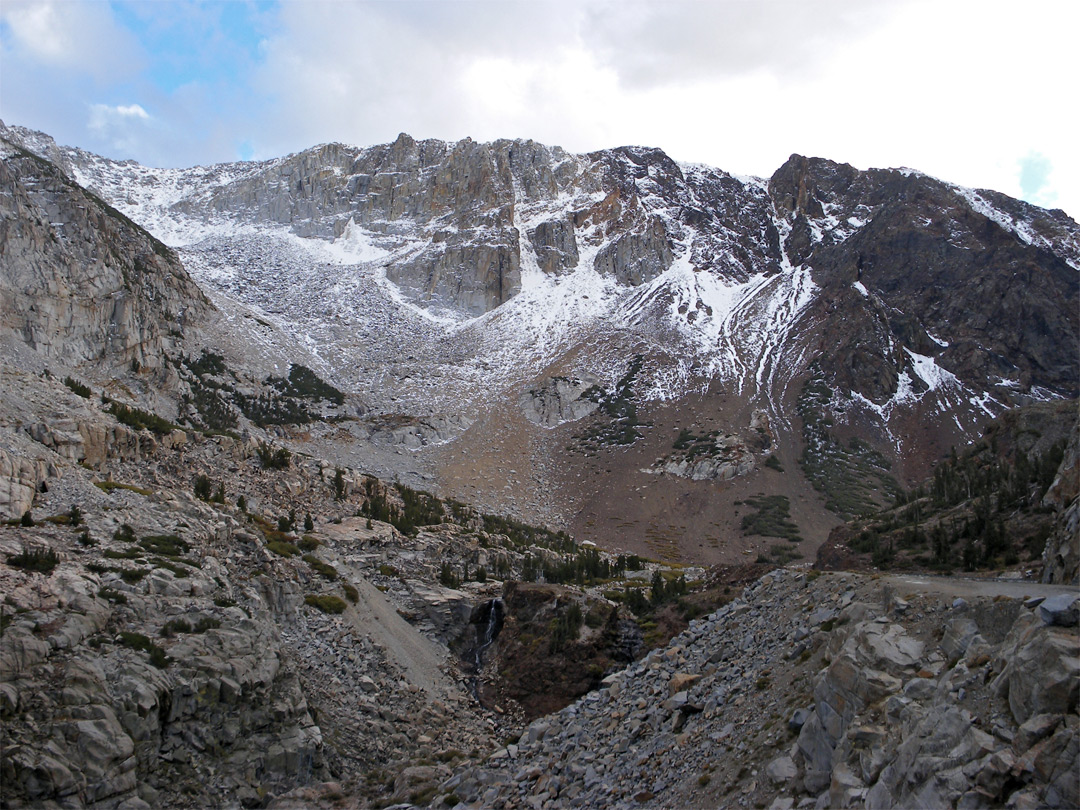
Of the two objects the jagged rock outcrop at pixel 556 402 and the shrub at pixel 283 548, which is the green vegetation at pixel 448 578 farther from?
the jagged rock outcrop at pixel 556 402

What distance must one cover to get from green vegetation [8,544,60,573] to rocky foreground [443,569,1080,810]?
1182 centimetres

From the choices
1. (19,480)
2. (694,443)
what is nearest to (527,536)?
(19,480)

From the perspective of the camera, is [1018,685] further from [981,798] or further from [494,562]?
[494,562]

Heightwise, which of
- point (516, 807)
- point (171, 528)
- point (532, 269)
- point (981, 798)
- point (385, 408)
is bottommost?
point (516, 807)

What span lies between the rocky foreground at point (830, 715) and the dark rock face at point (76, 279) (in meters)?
68.9

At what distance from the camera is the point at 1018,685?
751cm

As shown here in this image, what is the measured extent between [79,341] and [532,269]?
86.1 m

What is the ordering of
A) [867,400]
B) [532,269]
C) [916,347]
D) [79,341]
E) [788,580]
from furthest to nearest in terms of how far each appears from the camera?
1. [532,269]
2. [916,347]
3. [867,400]
4. [79,341]
5. [788,580]

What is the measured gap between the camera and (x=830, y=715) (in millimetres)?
10305

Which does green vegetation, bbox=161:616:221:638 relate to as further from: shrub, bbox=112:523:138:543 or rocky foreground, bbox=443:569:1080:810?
rocky foreground, bbox=443:569:1080:810

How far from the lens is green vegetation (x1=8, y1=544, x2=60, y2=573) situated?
16922mm

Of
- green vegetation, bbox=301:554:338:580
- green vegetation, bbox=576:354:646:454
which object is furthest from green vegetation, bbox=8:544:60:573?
green vegetation, bbox=576:354:646:454

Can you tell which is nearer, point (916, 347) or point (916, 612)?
point (916, 612)

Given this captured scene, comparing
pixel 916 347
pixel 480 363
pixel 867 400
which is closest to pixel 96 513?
pixel 480 363
